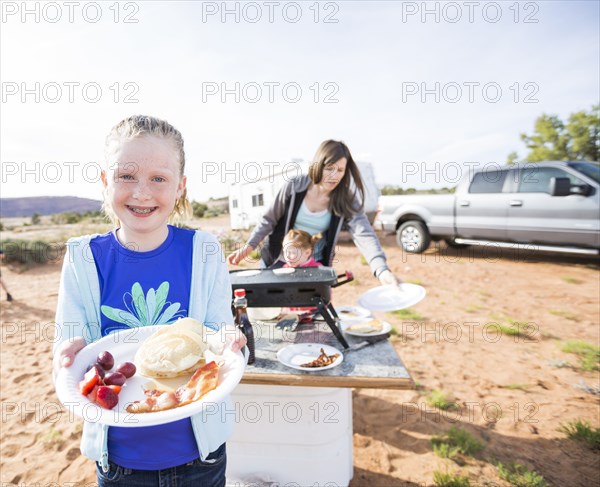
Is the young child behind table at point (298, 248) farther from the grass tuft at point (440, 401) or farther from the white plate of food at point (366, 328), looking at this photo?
the grass tuft at point (440, 401)

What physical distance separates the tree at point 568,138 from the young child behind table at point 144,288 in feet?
84.3

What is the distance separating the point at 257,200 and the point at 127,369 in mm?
15188

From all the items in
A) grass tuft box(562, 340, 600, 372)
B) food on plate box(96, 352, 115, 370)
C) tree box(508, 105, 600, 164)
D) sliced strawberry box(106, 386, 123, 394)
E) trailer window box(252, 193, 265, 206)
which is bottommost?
grass tuft box(562, 340, 600, 372)

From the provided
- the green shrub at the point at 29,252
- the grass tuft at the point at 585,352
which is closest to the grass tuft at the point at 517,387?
the grass tuft at the point at 585,352

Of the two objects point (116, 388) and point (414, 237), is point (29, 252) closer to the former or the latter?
point (414, 237)

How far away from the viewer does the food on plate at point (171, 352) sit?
1.28 m

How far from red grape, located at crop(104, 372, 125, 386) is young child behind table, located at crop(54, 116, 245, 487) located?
15 centimetres

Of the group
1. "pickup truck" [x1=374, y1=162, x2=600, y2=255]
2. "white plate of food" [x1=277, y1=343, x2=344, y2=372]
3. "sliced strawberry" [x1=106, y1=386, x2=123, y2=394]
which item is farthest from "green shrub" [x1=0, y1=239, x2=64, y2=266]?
"sliced strawberry" [x1=106, y1=386, x2=123, y2=394]

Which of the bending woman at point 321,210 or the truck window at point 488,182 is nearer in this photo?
the bending woman at point 321,210

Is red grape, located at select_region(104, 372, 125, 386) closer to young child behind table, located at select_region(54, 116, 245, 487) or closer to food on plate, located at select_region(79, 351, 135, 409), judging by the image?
food on plate, located at select_region(79, 351, 135, 409)

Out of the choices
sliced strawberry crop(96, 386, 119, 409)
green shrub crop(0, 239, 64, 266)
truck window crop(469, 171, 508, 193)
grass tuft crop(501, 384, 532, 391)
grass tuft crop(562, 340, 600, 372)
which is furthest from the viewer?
green shrub crop(0, 239, 64, 266)

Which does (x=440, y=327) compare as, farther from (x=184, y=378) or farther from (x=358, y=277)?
(x=184, y=378)

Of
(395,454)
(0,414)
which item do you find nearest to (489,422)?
(395,454)

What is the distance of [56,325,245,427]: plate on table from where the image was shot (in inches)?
40.1
